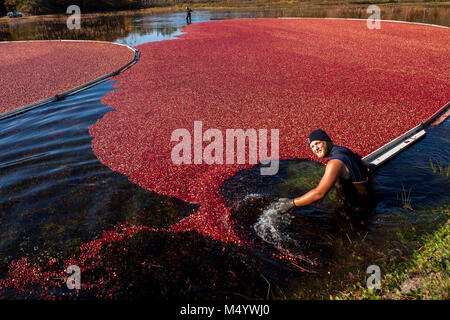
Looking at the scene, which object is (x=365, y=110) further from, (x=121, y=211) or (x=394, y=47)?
(x=394, y=47)

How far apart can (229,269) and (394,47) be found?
1649 centimetres

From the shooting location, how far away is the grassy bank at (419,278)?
2.34 metres

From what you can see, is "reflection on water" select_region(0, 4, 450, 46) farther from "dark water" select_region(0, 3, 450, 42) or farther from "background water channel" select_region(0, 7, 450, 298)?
"background water channel" select_region(0, 7, 450, 298)

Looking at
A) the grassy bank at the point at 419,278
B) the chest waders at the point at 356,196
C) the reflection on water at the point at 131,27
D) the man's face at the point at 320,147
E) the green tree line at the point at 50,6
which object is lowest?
the grassy bank at the point at 419,278

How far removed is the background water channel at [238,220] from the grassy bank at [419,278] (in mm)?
188

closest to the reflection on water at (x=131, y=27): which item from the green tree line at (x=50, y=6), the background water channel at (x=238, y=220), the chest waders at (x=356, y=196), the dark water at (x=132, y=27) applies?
the dark water at (x=132, y=27)

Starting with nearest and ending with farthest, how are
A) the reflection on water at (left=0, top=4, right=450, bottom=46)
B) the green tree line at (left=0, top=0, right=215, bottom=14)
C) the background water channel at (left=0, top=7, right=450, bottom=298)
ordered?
1. the background water channel at (left=0, top=7, right=450, bottom=298)
2. the reflection on water at (left=0, top=4, right=450, bottom=46)
3. the green tree line at (left=0, top=0, right=215, bottom=14)

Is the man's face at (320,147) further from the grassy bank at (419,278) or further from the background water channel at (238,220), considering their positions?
the grassy bank at (419,278)

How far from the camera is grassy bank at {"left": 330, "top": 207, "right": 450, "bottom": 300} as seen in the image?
7.68 ft

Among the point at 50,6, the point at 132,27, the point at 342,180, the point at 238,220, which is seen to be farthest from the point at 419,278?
the point at 50,6

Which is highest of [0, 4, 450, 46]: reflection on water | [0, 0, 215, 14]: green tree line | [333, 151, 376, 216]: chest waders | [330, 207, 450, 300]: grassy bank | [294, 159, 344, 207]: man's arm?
[0, 0, 215, 14]: green tree line

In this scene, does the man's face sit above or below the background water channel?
above

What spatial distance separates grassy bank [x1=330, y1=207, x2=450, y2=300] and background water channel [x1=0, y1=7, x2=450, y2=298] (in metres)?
0.19

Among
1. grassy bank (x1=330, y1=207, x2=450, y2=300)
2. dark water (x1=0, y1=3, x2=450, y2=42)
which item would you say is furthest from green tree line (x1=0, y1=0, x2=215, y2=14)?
grassy bank (x1=330, y1=207, x2=450, y2=300)
